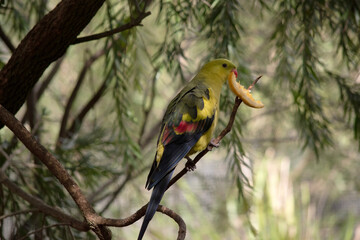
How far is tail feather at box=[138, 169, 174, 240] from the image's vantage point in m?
1.15

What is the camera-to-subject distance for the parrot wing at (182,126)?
1409 mm

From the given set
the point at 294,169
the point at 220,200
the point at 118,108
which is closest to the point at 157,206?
the point at 118,108

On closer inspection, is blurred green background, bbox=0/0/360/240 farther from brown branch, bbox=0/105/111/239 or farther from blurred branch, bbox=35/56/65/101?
brown branch, bbox=0/105/111/239

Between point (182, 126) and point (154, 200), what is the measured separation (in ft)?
1.09

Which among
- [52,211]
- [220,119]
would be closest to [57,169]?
[52,211]

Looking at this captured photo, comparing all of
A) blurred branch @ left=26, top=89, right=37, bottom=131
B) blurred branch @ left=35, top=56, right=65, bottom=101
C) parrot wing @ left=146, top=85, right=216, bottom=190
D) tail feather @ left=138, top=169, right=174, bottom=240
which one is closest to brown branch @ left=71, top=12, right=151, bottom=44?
parrot wing @ left=146, top=85, right=216, bottom=190

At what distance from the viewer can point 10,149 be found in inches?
79.7

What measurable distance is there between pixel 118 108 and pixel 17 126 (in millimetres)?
753

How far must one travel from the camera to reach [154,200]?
3.96ft

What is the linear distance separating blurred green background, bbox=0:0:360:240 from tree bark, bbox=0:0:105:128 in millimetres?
188

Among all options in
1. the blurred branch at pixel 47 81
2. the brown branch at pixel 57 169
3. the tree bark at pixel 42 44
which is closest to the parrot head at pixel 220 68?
the tree bark at pixel 42 44

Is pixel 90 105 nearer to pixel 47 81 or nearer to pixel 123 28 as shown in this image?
pixel 47 81

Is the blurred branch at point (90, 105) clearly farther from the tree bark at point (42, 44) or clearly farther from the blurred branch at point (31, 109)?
the tree bark at point (42, 44)

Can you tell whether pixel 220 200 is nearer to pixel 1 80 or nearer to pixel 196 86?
pixel 196 86
